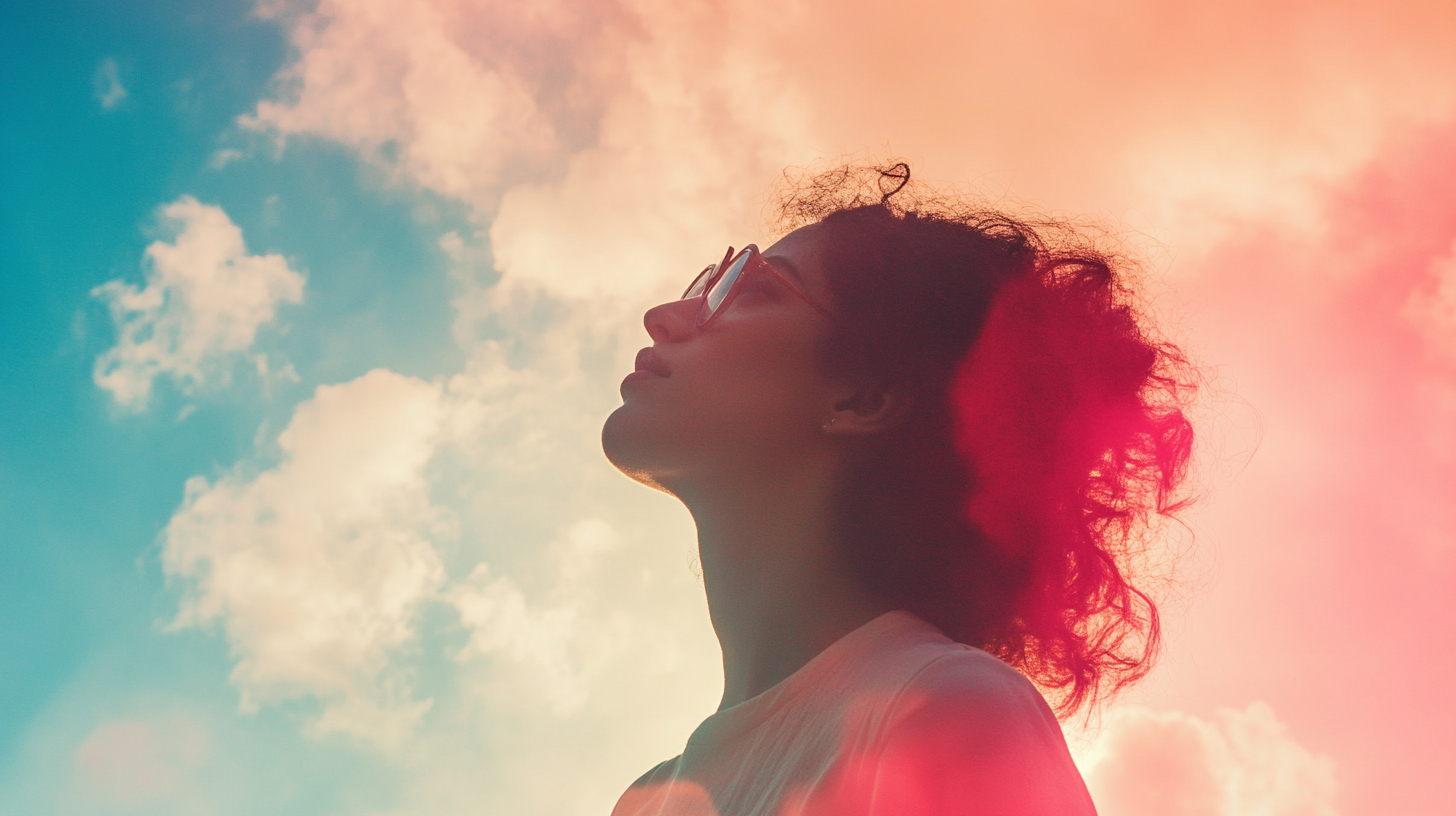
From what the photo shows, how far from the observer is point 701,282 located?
3.80 m

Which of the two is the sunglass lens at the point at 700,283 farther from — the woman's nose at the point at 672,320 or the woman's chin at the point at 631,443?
the woman's chin at the point at 631,443

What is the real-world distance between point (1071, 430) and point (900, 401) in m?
0.68

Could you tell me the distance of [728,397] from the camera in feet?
9.80

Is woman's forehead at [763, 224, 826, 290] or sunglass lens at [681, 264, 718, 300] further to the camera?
sunglass lens at [681, 264, 718, 300]

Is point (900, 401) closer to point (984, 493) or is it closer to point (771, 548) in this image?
point (984, 493)

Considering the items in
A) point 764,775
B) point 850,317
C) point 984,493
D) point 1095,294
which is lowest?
point 764,775

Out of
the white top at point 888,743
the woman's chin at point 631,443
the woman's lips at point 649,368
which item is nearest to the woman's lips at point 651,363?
the woman's lips at point 649,368

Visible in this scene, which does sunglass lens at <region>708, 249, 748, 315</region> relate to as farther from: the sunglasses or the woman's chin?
the woman's chin

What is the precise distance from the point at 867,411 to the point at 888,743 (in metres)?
1.39

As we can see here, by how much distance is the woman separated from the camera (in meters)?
2.70

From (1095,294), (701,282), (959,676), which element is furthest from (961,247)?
(959,676)

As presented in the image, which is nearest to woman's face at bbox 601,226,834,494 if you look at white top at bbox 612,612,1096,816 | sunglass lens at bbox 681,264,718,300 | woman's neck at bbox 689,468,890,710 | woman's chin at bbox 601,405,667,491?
woman's chin at bbox 601,405,667,491

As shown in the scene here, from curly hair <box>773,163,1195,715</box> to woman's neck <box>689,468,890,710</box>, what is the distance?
10 cm

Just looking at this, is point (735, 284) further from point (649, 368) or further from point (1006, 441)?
point (1006, 441)
